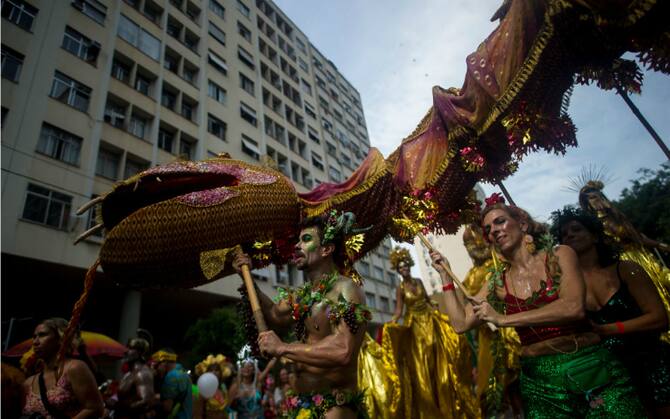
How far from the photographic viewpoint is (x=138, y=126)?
17.0 meters

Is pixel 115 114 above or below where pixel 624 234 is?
above

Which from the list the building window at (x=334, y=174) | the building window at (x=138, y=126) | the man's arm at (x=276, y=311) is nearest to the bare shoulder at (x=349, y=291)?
the man's arm at (x=276, y=311)

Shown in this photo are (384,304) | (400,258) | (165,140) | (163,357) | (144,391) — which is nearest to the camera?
(144,391)

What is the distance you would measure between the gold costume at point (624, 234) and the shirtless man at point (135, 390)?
5657 millimetres

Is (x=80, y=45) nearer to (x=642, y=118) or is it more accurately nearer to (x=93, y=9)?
(x=93, y=9)

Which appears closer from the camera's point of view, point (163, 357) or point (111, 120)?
point (163, 357)

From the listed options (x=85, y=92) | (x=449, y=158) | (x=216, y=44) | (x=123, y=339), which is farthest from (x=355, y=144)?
(x=449, y=158)

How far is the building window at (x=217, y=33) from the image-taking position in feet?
77.7

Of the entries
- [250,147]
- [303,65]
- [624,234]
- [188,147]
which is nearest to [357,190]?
[624,234]

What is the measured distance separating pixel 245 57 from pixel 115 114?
1238 centimetres

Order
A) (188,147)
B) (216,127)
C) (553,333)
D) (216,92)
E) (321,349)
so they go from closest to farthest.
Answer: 1. (321,349)
2. (553,333)
3. (188,147)
4. (216,127)
5. (216,92)

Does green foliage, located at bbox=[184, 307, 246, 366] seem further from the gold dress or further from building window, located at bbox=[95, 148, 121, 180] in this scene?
the gold dress

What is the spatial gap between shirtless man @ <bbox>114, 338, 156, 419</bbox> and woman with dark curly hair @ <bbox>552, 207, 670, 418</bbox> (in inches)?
193

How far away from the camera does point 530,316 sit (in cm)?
211
